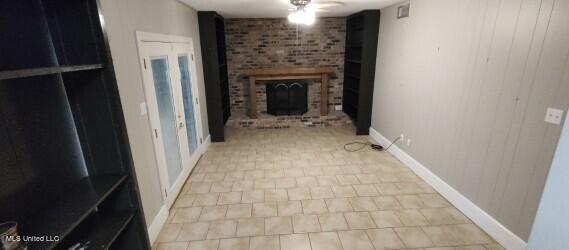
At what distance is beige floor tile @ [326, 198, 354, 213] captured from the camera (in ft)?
9.26

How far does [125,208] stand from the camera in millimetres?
1678

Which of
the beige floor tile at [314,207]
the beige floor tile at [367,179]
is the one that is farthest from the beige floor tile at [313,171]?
the beige floor tile at [314,207]

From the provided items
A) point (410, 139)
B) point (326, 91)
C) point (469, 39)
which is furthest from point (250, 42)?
point (469, 39)

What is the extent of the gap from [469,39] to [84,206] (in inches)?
128

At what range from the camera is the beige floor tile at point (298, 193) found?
3064mm

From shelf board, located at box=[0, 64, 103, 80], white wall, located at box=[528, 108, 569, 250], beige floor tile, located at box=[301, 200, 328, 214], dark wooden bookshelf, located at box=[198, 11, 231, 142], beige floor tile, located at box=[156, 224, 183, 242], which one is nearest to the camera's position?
shelf board, located at box=[0, 64, 103, 80]

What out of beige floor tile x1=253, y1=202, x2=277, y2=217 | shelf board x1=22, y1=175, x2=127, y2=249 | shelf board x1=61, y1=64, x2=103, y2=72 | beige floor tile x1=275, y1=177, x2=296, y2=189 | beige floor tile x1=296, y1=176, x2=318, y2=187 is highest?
shelf board x1=61, y1=64, x2=103, y2=72

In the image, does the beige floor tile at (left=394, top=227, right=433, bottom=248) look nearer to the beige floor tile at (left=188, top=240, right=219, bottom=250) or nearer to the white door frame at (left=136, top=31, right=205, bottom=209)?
the beige floor tile at (left=188, top=240, right=219, bottom=250)

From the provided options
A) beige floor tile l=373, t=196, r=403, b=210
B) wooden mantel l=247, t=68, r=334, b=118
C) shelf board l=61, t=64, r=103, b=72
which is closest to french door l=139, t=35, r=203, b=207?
shelf board l=61, t=64, r=103, b=72

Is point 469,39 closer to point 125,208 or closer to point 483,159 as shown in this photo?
point 483,159

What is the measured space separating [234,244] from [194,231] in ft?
1.48

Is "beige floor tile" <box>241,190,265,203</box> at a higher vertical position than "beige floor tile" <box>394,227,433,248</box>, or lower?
Answer: lower

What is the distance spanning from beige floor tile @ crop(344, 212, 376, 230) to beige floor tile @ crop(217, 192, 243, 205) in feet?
3.98

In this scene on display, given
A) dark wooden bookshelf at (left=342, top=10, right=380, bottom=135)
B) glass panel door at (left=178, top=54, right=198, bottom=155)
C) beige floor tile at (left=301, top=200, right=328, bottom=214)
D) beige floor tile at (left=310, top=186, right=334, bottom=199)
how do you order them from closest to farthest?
beige floor tile at (left=301, top=200, right=328, bottom=214) → beige floor tile at (left=310, top=186, right=334, bottom=199) → glass panel door at (left=178, top=54, right=198, bottom=155) → dark wooden bookshelf at (left=342, top=10, right=380, bottom=135)
